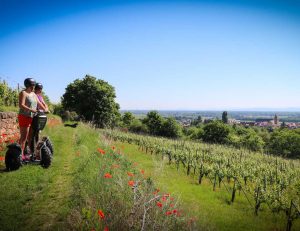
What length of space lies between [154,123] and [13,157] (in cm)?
7165

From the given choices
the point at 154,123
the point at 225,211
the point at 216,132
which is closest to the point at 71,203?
the point at 225,211

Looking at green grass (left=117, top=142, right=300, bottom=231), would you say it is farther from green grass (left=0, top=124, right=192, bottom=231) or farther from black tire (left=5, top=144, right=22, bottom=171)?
black tire (left=5, top=144, right=22, bottom=171)

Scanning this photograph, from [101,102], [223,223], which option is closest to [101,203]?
[223,223]

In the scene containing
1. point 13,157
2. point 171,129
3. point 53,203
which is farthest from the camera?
point 171,129

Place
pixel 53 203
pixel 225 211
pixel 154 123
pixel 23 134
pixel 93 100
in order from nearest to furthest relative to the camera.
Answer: pixel 53 203
pixel 23 134
pixel 225 211
pixel 93 100
pixel 154 123

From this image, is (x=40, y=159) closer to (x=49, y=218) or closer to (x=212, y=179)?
(x=49, y=218)

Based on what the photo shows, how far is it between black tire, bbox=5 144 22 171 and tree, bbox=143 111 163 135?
70.8 m

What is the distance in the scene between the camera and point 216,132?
227 feet

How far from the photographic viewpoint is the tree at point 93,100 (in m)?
44.9

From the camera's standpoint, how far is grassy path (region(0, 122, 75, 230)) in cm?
400

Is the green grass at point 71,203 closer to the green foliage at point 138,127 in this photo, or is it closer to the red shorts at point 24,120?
the red shorts at point 24,120

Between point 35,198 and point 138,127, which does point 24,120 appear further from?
point 138,127

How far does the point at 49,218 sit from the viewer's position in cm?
421

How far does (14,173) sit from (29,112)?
1.55 m
